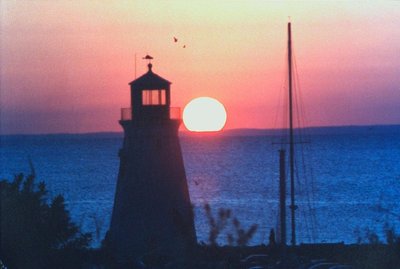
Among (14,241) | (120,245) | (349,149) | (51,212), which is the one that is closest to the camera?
(14,241)

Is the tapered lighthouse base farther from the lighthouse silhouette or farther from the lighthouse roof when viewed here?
the lighthouse roof

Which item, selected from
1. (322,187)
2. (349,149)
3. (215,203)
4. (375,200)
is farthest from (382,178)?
(349,149)

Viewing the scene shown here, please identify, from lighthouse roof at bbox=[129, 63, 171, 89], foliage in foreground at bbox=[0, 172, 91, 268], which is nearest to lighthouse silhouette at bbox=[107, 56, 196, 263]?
lighthouse roof at bbox=[129, 63, 171, 89]

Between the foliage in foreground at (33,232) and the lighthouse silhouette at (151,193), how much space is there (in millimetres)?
3435

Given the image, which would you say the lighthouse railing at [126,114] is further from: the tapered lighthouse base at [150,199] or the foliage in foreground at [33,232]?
the foliage in foreground at [33,232]

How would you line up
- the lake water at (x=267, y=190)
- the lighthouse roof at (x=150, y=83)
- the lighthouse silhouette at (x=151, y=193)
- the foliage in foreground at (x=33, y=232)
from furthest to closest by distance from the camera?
the lake water at (x=267, y=190)
the lighthouse roof at (x=150, y=83)
the lighthouse silhouette at (x=151, y=193)
the foliage in foreground at (x=33, y=232)

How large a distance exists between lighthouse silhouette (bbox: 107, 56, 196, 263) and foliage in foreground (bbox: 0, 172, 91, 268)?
3.43 m

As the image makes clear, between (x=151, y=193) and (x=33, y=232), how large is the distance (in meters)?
5.83

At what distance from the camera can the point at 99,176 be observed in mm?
100750

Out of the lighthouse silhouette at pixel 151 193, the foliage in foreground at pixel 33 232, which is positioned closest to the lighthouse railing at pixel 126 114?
the lighthouse silhouette at pixel 151 193

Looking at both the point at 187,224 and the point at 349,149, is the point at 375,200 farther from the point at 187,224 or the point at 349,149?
→ the point at 349,149

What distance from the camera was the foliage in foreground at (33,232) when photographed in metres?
17.0

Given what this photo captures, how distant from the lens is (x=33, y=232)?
17.6 metres

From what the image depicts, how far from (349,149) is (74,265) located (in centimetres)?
14958
